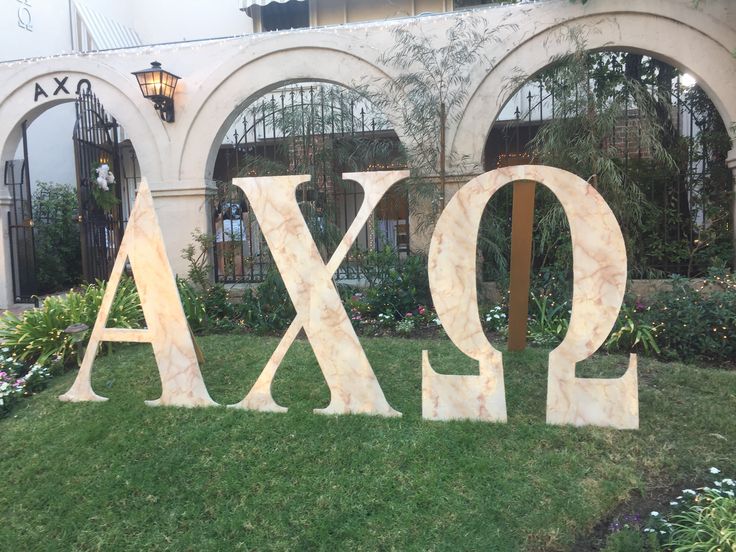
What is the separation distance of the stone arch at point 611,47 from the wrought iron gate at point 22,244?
6.44 m

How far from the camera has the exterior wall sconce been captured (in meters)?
6.62

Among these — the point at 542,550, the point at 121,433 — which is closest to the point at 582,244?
the point at 542,550

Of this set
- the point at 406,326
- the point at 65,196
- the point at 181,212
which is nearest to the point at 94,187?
the point at 181,212

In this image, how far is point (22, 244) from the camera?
8.42m

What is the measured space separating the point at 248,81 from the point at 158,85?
1.10 metres

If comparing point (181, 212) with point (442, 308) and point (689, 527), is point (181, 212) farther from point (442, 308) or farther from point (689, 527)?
point (689, 527)

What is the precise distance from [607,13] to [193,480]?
6168 mm

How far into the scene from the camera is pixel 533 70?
240 inches

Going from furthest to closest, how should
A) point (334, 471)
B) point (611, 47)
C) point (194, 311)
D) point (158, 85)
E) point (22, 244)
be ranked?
point (22, 244)
point (158, 85)
point (611, 47)
point (194, 311)
point (334, 471)

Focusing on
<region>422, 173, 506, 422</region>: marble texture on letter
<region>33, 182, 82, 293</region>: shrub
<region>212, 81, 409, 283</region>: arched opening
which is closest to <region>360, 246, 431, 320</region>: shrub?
<region>212, 81, 409, 283</region>: arched opening

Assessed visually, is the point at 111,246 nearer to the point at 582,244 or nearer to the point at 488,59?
the point at 488,59

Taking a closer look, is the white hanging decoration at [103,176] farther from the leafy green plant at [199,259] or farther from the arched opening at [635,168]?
the arched opening at [635,168]

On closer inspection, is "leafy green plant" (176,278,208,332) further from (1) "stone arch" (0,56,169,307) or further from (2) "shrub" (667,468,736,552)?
(2) "shrub" (667,468,736,552)

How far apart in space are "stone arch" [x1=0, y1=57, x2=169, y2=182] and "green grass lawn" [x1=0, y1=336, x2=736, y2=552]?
4.13 metres
